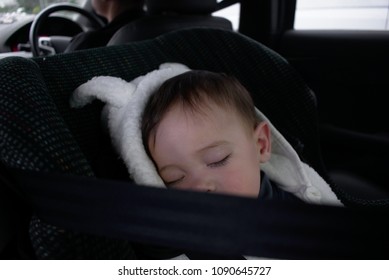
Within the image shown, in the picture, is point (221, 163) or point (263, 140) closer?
point (221, 163)

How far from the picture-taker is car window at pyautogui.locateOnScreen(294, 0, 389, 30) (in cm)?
181

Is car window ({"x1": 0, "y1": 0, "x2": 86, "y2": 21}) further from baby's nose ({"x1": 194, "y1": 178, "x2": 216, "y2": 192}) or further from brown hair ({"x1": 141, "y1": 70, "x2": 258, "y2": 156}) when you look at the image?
baby's nose ({"x1": 194, "y1": 178, "x2": 216, "y2": 192})

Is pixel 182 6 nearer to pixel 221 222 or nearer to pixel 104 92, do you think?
pixel 104 92

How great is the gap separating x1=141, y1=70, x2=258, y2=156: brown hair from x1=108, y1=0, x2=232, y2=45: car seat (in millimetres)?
798

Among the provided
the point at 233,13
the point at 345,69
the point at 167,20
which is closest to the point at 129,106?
the point at 167,20

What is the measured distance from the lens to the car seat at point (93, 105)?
0.61 metres

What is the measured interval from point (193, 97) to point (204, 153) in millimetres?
130

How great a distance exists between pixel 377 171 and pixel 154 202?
1394 mm

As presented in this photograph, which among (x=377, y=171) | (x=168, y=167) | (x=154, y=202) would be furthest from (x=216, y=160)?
(x=377, y=171)

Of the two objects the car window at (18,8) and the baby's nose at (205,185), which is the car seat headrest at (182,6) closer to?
the car window at (18,8)

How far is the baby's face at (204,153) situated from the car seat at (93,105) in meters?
0.10

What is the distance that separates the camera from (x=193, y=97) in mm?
877

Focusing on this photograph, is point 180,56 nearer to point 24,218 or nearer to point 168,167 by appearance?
point 168,167

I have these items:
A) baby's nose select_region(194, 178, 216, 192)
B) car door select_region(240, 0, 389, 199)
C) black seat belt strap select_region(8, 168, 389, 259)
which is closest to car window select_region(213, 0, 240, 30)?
car door select_region(240, 0, 389, 199)
